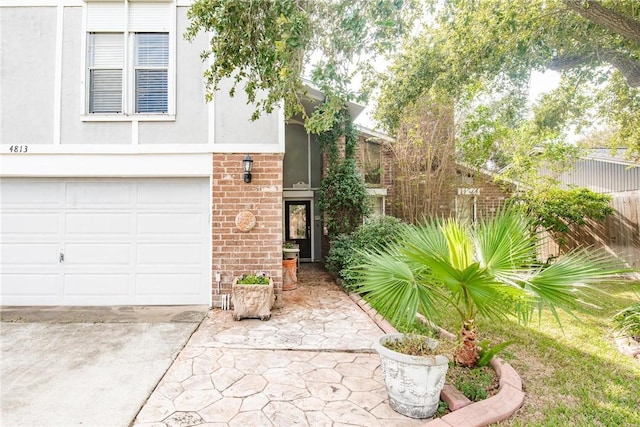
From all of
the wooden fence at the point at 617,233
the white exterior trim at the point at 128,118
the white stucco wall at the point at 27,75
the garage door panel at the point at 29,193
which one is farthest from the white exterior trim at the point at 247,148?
the wooden fence at the point at 617,233

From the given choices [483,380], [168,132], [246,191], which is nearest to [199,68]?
[168,132]

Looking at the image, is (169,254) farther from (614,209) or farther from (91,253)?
(614,209)

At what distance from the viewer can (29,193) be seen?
640cm

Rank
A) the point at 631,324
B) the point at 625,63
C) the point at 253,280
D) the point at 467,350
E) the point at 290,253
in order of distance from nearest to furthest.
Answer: the point at 467,350, the point at 631,324, the point at 253,280, the point at 625,63, the point at 290,253

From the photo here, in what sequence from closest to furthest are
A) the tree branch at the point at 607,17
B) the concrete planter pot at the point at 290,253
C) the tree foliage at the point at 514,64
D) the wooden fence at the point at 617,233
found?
the tree branch at the point at 607,17, the tree foliage at the point at 514,64, the concrete planter pot at the point at 290,253, the wooden fence at the point at 617,233

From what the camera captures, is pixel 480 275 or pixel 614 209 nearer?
pixel 480 275

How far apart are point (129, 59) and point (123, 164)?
197cm

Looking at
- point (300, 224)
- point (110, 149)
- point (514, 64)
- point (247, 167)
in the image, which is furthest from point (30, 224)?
point (514, 64)

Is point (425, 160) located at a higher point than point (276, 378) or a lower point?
higher

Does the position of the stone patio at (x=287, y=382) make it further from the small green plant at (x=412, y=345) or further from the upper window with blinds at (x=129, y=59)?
the upper window with blinds at (x=129, y=59)

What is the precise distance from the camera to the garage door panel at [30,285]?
6387mm

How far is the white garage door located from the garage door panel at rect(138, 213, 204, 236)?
2 centimetres

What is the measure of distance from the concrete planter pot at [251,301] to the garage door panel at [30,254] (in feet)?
12.6

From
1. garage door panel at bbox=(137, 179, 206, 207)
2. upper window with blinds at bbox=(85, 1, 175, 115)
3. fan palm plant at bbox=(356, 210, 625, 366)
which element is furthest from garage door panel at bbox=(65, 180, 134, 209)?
fan palm plant at bbox=(356, 210, 625, 366)
